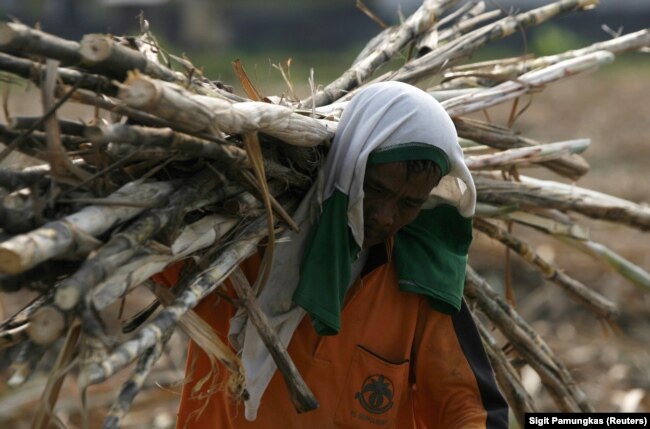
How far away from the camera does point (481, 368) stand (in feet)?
9.40

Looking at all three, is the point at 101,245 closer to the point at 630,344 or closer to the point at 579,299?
the point at 579,299

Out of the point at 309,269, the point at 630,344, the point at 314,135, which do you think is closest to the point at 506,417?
the point at 309,269

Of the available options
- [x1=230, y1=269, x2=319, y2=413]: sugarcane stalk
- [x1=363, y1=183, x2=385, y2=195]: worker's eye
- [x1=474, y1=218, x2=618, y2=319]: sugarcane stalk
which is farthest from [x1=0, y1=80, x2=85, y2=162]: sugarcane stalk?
[x1=474, y1=218, x2=618, y2=319]: sugarcane stalk

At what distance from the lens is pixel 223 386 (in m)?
2.72

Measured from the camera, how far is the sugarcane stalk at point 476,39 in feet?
A: 11.8

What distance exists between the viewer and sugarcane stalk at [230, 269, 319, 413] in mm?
2605

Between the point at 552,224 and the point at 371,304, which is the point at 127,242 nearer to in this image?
the point at 371,304

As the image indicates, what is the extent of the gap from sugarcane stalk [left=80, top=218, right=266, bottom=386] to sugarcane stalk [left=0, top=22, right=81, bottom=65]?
0.53 meters

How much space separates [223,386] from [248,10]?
35087mm

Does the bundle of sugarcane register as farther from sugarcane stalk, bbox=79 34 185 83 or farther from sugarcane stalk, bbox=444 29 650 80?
sugarcane stalk, bbox=444 29 650 80

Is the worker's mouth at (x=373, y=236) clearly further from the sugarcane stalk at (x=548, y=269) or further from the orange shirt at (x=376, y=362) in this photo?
the sugarcane stalk at (x=548, y=269)

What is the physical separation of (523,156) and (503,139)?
150 mm

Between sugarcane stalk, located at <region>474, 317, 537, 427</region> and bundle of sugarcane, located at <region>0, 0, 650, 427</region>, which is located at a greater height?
bundle of sugarcane, located at <region>0, 0, 650, 427</region>

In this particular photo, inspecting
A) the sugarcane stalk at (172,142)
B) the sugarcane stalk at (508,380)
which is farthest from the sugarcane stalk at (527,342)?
the sugarcane stalk at (172,142)
